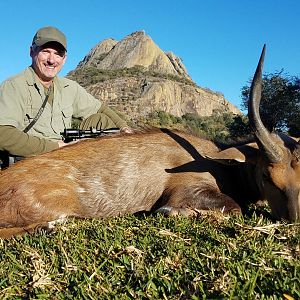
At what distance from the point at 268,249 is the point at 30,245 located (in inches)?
78.6

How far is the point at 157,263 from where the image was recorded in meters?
3.11

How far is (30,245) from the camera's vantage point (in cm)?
400

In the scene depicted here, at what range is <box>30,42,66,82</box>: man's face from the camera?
23.7 feet

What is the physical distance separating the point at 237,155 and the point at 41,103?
3136 mm

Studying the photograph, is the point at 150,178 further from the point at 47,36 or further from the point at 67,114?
the point at 47,36

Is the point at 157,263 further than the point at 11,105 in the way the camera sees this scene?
No

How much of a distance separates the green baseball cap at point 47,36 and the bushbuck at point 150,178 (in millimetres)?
1885

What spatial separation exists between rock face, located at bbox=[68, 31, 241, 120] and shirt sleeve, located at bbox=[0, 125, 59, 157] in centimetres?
5072

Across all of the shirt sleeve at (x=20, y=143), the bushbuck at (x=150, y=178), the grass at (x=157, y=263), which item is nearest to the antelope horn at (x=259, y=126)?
the bushbuck at (x=150, y=178)

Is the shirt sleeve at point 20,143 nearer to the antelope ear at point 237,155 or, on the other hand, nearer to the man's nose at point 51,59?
the man's nose at point 51,59

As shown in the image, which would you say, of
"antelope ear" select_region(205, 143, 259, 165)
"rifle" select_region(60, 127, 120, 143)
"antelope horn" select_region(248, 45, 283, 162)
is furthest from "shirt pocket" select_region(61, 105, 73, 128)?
"antelope horn" select_region(248, 45, 283, 162)

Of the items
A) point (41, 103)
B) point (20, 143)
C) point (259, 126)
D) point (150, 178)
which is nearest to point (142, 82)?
point (41, 103)

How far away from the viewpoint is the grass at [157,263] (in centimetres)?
268

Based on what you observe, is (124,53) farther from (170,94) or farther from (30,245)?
(30,245)
